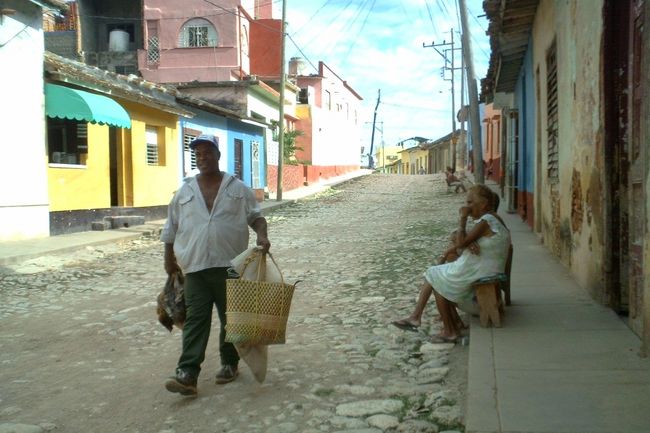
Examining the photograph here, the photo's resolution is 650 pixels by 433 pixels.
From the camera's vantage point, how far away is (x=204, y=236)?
3902 millimetres

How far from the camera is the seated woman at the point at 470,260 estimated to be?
479 cm

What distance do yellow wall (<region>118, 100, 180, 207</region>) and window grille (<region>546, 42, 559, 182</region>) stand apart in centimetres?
1011

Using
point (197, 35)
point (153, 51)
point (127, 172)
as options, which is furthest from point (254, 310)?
point (153, 51)

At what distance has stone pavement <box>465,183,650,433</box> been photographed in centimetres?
299

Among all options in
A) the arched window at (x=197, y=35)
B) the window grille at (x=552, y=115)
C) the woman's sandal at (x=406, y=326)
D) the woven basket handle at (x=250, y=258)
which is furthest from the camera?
the arched window at (x=197, y=35)

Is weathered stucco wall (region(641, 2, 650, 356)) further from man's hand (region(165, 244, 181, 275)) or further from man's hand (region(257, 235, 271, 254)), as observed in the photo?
man's hand (region(165, 244, 181, 275))

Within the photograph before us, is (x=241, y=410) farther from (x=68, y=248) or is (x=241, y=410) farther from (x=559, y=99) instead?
(x=68, y=248)

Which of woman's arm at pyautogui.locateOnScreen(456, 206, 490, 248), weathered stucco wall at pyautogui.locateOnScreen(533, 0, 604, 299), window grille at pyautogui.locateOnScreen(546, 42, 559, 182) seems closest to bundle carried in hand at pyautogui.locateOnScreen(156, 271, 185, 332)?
woman's arm at pyautogui.locateOnScreen(456, 206, 490, 248)

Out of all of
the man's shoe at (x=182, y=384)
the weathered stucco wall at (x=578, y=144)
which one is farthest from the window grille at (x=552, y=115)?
the man's shoe at (x=182, y=384)

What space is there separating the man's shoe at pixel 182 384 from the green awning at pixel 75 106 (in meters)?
9.16

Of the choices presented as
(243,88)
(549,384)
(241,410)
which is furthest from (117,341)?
(243,88)

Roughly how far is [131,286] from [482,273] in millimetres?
4838

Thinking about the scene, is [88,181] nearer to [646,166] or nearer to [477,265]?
[477,265]

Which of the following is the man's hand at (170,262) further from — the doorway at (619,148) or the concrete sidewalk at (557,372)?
the doorway at (619,148)
